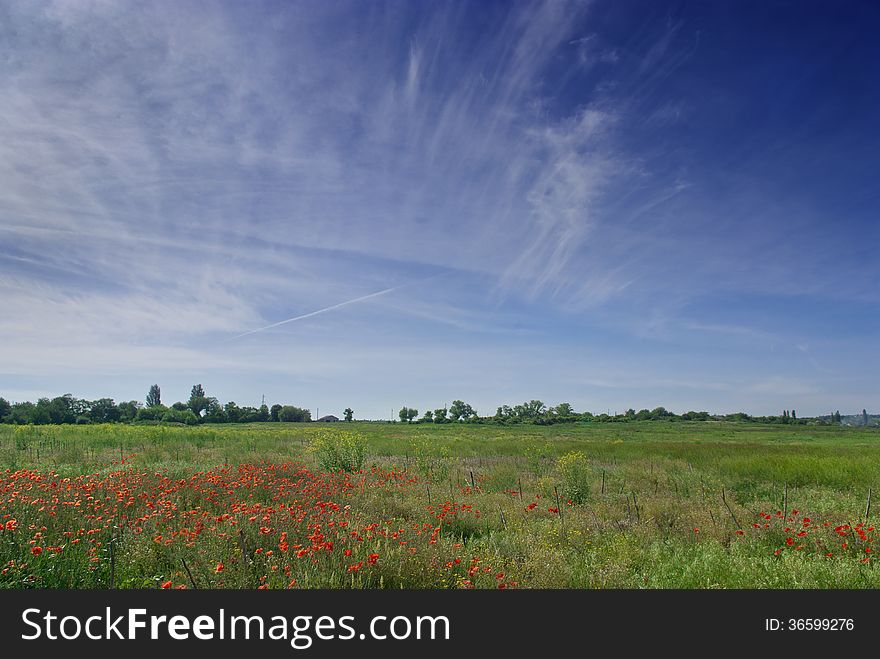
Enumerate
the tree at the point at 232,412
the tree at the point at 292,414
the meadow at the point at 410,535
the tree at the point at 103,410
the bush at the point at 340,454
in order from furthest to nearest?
the tree at the point at 292,414 → the tree at the point at 232,412 → the tree at the point at 103,410 → the bush at the point at 340,454 → the meadow at the point at 410,535

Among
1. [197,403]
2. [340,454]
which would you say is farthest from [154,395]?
[340,454]

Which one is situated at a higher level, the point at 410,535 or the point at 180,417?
the point at 410,535

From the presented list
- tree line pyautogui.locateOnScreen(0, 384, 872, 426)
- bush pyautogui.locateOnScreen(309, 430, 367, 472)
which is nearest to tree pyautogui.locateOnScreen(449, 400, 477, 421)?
tree line pyautogui.locateOnScreen(0, 384, 872, 426)

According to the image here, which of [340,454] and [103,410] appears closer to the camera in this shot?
[340,454]

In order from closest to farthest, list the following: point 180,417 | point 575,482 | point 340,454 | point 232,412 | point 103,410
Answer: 1. point 575,482
2. point 340,454
3. point 103,410
4. point 180,417
5. point 232,412

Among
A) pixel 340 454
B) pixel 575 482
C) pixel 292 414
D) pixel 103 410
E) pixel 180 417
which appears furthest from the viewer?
pixel 292 414

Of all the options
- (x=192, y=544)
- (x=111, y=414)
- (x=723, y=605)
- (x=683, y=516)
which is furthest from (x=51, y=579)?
(x=111, y=414)

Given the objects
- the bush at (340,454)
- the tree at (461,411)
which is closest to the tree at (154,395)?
the tree at (461,411)

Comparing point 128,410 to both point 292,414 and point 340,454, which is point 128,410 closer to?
point 292,414

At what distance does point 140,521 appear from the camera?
6.82 metres

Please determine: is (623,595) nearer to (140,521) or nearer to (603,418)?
(140,521)

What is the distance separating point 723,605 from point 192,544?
6118mm

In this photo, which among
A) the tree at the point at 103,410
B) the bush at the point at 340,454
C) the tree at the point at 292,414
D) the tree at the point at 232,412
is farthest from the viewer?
the tree at the point at 292,414

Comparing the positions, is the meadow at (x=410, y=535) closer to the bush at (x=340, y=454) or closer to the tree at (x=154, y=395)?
the bush at (x=340, y=454)
